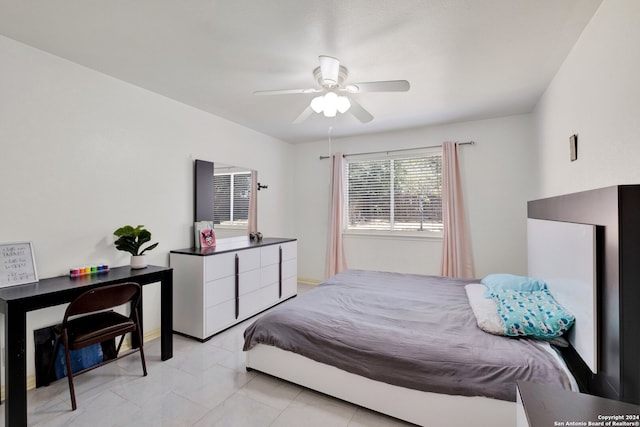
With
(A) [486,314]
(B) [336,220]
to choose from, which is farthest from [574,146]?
(B) [336,220]

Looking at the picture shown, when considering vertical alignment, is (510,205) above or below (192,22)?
below

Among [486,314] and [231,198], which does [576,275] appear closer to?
[486,314]

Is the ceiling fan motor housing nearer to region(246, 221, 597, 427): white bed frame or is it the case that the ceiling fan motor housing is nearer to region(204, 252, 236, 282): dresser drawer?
region(246, 221, 597, 427): white bed frame

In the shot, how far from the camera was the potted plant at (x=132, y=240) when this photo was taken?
2443 mm

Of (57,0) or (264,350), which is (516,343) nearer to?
(264,350)

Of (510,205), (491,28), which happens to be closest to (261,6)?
(491,28)

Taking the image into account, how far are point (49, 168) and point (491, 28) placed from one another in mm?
3283

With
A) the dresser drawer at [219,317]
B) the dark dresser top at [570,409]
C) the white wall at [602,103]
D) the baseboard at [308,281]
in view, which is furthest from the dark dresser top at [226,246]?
the white wall at [602,103]

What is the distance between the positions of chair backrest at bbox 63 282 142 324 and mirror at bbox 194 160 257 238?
132 centimetres

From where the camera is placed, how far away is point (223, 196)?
3.67 m

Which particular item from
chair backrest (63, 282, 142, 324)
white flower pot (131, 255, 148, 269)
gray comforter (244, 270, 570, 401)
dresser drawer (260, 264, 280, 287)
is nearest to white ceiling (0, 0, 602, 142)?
white flower pot (131, 255, 148, 269)

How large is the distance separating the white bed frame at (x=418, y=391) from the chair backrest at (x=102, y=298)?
1.01 m

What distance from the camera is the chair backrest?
185 centimetres

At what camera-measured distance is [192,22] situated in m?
1.79
